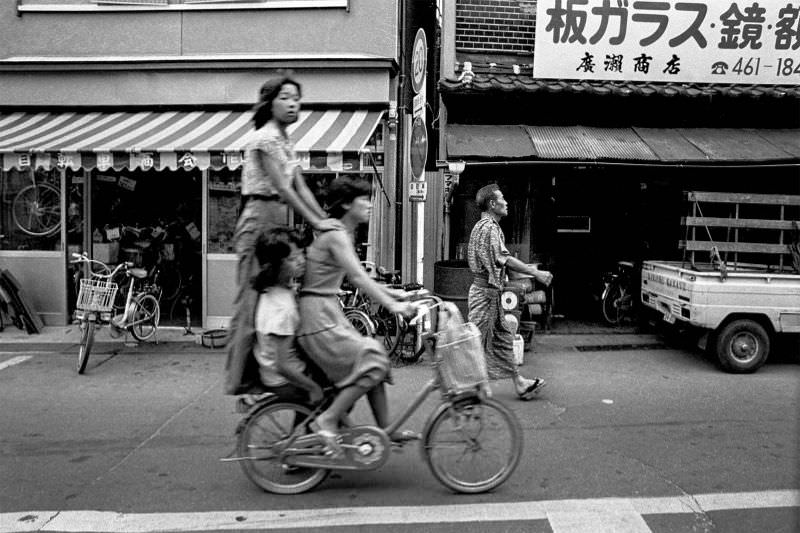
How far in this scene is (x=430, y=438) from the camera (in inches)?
166

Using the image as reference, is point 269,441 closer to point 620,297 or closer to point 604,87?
point 620,297

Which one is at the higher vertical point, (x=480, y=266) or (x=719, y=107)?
(x=719, y=107)

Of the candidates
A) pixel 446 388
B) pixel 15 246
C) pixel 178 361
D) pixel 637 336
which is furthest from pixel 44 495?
pixel 637 336

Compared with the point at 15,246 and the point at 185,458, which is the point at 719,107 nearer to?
the point at 185,458

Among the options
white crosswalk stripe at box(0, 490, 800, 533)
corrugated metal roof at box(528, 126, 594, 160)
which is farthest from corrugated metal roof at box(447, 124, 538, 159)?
white crosswalk stripe at box(0, 490, 800, 533)

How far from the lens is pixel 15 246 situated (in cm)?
1024

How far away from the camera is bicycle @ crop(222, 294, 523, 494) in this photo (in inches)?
165

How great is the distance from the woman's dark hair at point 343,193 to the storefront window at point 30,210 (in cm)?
747

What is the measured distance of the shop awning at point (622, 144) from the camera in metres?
9.07

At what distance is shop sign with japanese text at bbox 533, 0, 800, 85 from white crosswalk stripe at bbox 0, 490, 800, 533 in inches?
291

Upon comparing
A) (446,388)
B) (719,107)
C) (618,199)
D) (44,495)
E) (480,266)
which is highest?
(719,107)

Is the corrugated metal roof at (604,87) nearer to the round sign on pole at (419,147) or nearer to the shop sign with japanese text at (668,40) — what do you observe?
the shop sign with japanese text at (668,40)

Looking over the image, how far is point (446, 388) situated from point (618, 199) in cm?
826

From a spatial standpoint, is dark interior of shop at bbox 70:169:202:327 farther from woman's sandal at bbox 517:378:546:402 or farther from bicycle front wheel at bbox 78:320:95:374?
woman's sandal at bbox 517:378:546:402
